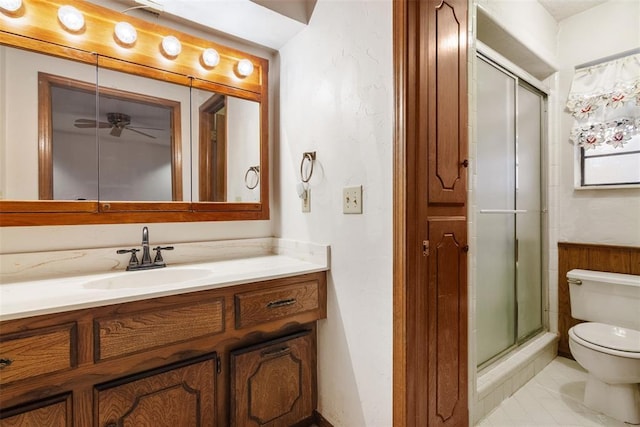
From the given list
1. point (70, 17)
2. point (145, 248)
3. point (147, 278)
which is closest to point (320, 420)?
point (147, 278)

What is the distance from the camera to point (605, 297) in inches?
74.9

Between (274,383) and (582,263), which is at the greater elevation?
(582,263)

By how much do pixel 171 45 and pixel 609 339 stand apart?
2798 mm

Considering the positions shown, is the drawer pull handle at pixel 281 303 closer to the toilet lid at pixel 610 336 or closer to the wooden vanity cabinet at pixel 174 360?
the wooden vanity cabinet at pixel 174 360

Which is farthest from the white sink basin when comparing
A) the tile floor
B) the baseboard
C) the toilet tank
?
the toilet tank

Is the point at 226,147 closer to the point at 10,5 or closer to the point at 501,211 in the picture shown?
the point at 10,5

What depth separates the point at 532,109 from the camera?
2.24 metres

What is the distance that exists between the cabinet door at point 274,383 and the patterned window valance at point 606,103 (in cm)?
234

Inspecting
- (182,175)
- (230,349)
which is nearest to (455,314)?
(230,349)

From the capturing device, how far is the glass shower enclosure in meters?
1.81

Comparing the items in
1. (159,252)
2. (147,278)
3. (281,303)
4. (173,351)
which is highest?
(159,252)

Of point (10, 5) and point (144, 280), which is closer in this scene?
point (10, 5)

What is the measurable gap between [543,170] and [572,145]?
0.24m

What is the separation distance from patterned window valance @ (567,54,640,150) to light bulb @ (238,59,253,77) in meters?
2.26
